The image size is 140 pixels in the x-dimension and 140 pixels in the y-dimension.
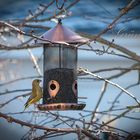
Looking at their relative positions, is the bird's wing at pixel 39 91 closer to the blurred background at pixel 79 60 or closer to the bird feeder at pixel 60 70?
the bird feeder at pixel 60 70

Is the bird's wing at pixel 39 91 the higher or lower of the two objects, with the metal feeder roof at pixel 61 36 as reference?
lower

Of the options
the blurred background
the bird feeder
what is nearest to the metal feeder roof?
the bird feeder

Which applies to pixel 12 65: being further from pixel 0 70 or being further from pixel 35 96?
pixel 35 96

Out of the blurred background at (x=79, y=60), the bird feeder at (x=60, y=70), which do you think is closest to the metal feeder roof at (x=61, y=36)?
the bird feeder at (x=60, y=70)

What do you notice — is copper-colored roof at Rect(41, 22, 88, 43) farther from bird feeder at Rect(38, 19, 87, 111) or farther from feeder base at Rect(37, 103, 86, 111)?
feeder base at Rect(37, 103, 86, 111)

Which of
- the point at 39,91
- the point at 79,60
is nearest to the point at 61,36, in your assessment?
the point at 39,91

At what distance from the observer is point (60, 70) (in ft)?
12.5

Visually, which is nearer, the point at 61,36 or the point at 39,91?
the point at 61,36

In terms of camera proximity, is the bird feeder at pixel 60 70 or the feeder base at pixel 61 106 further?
the bird feeder at pixel 60 70

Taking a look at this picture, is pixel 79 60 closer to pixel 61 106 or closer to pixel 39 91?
pixel 39 91

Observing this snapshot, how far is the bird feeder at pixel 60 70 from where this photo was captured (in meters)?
3.66

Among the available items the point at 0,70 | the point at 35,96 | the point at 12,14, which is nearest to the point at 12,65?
the point at 0,70

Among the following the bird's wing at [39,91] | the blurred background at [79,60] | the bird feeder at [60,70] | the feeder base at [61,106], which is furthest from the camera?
the blurred background at [79,60]

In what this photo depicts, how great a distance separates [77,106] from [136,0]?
0.86m
